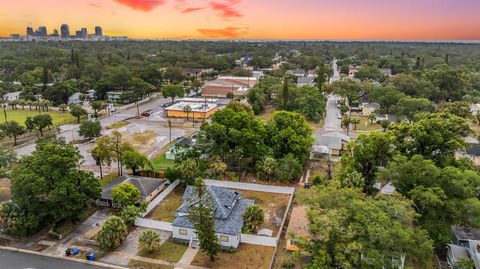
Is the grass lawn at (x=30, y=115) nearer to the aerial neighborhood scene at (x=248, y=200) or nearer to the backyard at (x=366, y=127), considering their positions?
the aerial neighborhood scene at (x=248, y=200)

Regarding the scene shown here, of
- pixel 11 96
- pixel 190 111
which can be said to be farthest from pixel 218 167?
pixel 11 96

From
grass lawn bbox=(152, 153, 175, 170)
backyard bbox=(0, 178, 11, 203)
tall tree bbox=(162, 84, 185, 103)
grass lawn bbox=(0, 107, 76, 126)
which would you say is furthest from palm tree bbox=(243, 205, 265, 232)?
tall tree bbox=(162, 84, 185, 103)

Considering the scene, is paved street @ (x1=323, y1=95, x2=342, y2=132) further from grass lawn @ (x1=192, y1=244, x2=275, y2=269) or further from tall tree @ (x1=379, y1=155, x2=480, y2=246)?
grass lawn @ (x1=192, y1=244, x2=275, y2=269)

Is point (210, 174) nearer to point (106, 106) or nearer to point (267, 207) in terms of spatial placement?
point (267, 207)

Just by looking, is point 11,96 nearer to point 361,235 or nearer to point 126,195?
point 126,195

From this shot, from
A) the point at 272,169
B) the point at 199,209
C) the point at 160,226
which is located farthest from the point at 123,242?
the point at 272,169

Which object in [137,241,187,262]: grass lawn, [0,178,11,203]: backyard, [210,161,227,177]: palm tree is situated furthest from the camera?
[210,161,227,177]: palm tree

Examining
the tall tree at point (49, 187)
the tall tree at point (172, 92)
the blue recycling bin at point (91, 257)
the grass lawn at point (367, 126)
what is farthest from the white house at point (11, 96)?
the grass lawn at point (367, 126)
